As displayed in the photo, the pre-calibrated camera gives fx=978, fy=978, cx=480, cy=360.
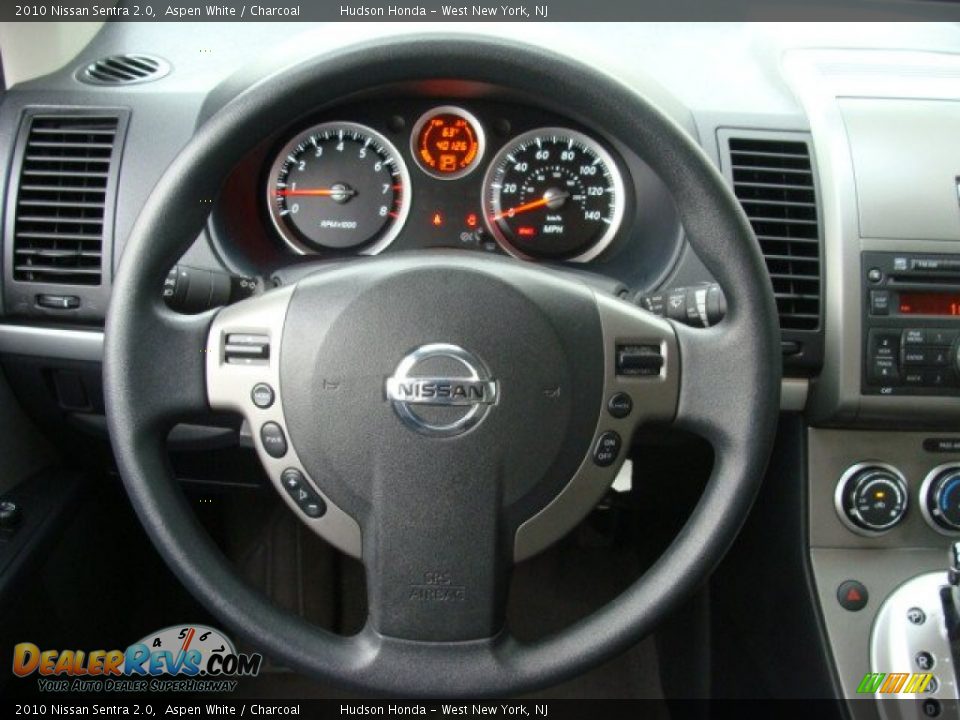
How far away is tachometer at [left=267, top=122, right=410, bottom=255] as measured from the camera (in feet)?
4.39

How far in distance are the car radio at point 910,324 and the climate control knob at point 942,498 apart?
143 millimetres

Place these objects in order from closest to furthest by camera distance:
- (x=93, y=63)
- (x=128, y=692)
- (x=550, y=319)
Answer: (x=550, y=319) → (x=93, y=63) → (x=128, y=692)

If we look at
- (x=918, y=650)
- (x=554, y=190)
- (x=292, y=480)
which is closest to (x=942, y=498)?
(x=918, y=650)

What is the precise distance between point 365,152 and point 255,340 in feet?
1.42

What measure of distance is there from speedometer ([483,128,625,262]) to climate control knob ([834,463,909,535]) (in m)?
0.48

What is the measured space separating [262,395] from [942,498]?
95cm

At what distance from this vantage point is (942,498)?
1363mm

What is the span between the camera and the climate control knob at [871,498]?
137 cm

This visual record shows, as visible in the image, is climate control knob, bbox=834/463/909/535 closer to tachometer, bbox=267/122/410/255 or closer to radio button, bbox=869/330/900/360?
radio button, bbox=869/330/900/360

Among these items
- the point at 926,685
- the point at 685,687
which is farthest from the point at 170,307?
the point at 685,687

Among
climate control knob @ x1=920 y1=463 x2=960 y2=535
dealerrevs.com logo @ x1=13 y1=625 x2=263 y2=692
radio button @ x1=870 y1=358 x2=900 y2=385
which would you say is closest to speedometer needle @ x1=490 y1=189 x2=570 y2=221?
radio button @ x1=870 y1=358 x2=900 y2=385

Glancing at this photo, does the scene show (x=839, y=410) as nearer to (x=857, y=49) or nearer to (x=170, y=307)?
(x=857, y=49)

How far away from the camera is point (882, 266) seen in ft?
4.28

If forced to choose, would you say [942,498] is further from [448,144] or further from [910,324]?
[448,144]
